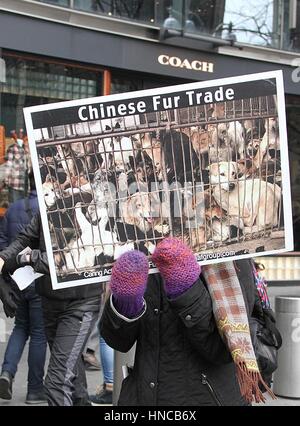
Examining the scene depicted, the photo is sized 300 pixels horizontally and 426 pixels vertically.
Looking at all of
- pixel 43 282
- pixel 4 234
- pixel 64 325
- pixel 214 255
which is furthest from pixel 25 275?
pixel 214 255

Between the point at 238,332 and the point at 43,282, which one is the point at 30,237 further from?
the point at 238,332

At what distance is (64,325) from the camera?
450 centimetres

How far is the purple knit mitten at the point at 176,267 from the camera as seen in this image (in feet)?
7.53

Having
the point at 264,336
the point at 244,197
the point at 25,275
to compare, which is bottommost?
the point at 264,336

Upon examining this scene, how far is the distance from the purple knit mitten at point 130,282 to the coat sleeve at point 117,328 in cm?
2

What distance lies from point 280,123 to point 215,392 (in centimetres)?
105

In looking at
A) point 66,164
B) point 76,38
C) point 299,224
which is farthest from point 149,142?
point 299,224

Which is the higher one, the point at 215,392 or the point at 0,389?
the point at 215,392

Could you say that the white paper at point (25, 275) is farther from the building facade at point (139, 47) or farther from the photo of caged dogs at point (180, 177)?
the building facade at point (139, 47)

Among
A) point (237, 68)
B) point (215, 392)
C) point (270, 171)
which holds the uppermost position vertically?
point (237, 68)

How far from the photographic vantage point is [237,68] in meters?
11.4

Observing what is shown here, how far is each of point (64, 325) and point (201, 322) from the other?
233cm

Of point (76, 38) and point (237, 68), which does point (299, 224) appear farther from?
point (76, 38)
